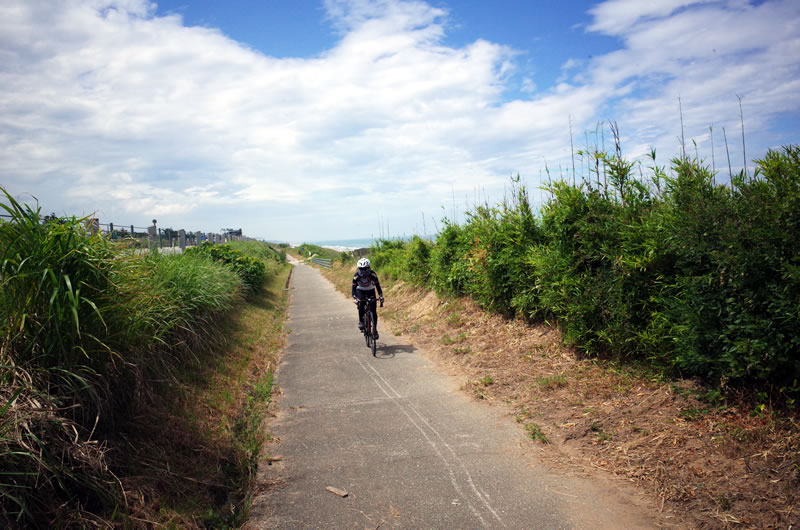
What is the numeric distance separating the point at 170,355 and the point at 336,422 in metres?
2.52

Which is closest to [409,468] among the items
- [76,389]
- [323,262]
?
[76,389]

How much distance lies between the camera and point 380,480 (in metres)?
4.25

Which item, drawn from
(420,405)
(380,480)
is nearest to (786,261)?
(380,480)

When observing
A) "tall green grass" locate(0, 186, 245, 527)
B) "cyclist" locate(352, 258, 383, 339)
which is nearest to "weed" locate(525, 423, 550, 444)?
"tall green grass" locate(0, 186, 245, 527)

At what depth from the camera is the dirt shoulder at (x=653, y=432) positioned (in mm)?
3336

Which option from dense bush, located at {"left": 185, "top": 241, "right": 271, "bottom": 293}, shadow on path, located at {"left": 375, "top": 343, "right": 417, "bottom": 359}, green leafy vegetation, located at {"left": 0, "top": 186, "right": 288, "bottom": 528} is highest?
dense bush, located at {"left": 185, "top": 241, "right": 271, "bottom": 293}

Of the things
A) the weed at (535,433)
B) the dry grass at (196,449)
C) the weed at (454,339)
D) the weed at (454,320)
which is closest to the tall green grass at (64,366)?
the dry grass at (196,449)

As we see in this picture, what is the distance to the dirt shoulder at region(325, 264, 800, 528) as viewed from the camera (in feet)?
10.9

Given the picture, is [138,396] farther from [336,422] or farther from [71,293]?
[336,422]

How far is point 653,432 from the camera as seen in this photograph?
14.5 feet

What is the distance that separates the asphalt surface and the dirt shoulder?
0.30 meters

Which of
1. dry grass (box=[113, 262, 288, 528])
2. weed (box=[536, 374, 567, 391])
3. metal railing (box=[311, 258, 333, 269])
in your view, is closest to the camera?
dry grass (box=[113, 262, 288, 528])

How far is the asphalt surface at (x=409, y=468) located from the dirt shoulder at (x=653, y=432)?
0.30m

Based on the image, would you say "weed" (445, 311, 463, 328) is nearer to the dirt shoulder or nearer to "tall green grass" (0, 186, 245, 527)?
the dirt shoulder
